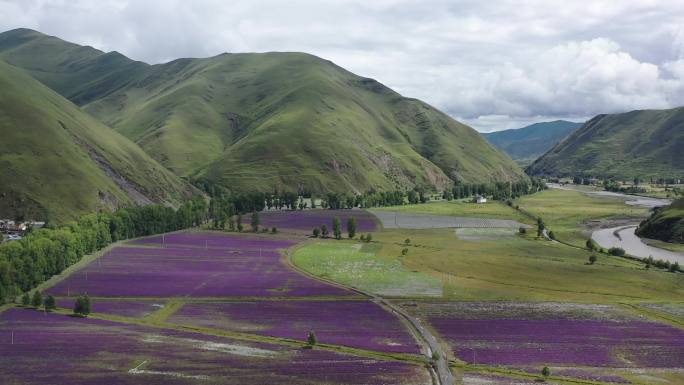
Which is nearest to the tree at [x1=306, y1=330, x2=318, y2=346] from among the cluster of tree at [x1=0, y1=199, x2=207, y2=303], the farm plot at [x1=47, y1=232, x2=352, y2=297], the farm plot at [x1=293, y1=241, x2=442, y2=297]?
the farm plot at [x1=47, y1=232, x2=352, y2=297]

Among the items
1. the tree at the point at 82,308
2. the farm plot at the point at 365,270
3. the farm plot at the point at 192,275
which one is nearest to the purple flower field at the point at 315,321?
the farm plot at the point at 192,275

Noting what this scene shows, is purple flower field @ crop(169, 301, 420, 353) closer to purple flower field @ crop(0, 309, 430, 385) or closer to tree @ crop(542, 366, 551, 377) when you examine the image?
purple flower field @ crop(0, 309, 430, 385)

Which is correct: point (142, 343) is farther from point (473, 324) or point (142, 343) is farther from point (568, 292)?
point (568, 292)

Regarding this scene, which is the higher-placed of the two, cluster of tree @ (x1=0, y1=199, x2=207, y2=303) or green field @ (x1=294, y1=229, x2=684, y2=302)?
cluster of tree @ (x1=0, y1=199, x2=207, y2=303)

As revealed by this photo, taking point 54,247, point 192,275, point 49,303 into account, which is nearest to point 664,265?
point 192,275

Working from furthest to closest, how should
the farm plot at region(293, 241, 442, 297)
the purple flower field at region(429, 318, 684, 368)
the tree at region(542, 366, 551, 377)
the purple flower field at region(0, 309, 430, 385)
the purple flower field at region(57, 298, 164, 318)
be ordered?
the farm plot at region(293, 241, 442, 297) < the purple flower field at region(57, 298, 164, 318) < the purple flower field at region(429, 318, 684, 368) < the tree at region(542, 366, 551, 377) < the purple flower field at region(0, 309, 430, 385)

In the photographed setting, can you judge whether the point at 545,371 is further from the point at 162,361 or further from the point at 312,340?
the point at 162,361

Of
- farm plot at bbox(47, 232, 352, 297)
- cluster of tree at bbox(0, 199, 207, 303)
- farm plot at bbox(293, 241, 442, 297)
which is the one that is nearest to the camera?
cluster of tree at bbox(0, 199, 207, 303)

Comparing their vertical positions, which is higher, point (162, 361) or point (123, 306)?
point (123, 306)
